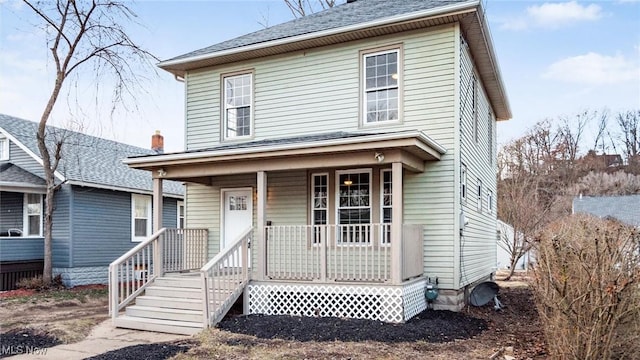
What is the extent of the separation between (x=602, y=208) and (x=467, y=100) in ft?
75.9

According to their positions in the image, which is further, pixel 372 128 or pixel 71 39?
pixel 71 39

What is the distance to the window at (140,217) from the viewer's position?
17562mm

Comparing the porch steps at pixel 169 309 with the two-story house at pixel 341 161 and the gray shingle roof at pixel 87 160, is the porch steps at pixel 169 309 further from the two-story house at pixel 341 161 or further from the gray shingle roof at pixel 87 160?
the gray shingle roof at pixel 87 160

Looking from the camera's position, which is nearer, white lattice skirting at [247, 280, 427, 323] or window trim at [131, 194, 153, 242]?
white lattice skirting at [247, 280, 427, 323]

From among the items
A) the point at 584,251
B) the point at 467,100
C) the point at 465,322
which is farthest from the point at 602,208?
the point at 584,251

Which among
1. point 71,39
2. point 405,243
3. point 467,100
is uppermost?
point 71,39

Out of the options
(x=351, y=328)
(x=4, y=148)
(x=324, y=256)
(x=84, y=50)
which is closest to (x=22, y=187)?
(x=4, y=148)

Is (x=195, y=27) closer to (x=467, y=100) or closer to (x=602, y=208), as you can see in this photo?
(x=467, y=100)

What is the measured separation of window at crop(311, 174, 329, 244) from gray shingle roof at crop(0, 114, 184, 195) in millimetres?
7391

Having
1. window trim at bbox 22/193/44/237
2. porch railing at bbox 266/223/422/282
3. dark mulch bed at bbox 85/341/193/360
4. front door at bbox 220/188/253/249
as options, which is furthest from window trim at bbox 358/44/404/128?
window trim at bbox 22/193/44/237

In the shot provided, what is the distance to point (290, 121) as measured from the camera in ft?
37.8

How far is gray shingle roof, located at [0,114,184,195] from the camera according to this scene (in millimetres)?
15953

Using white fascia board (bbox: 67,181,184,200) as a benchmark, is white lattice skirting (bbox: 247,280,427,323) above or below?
below

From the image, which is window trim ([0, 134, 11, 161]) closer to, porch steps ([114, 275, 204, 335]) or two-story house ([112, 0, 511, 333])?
two-story house ([112, 0, 511, 333])
